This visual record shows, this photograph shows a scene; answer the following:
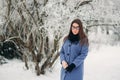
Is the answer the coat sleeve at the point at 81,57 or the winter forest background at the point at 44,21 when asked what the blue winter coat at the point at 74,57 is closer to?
the coat sleeve at the point at 81,57

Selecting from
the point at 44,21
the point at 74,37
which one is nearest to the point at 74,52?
the point at 74,37

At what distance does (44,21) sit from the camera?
385 inches

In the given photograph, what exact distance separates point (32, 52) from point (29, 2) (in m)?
1.62

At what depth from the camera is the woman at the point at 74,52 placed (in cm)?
498

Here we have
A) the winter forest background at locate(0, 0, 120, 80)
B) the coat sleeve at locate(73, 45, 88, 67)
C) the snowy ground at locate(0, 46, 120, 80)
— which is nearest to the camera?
the coat sleeve at locate(73, 45, 88, 67)

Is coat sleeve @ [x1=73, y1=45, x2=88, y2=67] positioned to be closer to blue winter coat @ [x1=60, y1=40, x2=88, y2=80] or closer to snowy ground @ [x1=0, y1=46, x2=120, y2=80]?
blue winter coat @ [x1=60, y1=40, x2=88, y2=80]

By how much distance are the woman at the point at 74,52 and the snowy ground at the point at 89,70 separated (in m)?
5.07

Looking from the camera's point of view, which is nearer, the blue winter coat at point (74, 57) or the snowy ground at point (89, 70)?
the blue winter coat at point (74, 57)

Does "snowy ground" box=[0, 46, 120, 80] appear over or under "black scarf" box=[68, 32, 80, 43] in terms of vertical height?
under

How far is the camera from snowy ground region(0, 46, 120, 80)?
10.3 meters

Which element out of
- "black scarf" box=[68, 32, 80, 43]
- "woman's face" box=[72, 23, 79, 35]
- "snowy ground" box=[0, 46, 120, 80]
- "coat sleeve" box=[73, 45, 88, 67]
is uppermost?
"woman's face" box=[72, 23, 79, 35]

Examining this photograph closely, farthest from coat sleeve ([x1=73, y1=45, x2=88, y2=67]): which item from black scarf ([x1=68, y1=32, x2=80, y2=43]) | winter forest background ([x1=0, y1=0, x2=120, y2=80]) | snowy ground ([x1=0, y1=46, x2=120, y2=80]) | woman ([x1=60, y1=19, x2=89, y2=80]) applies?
snowy ground ([x1=0, y1=46, x2=120, y2=80])

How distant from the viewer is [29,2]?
Result: 408 inches

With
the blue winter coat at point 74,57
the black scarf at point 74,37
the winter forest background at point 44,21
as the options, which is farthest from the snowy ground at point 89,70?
the black scarf at point 74,37
